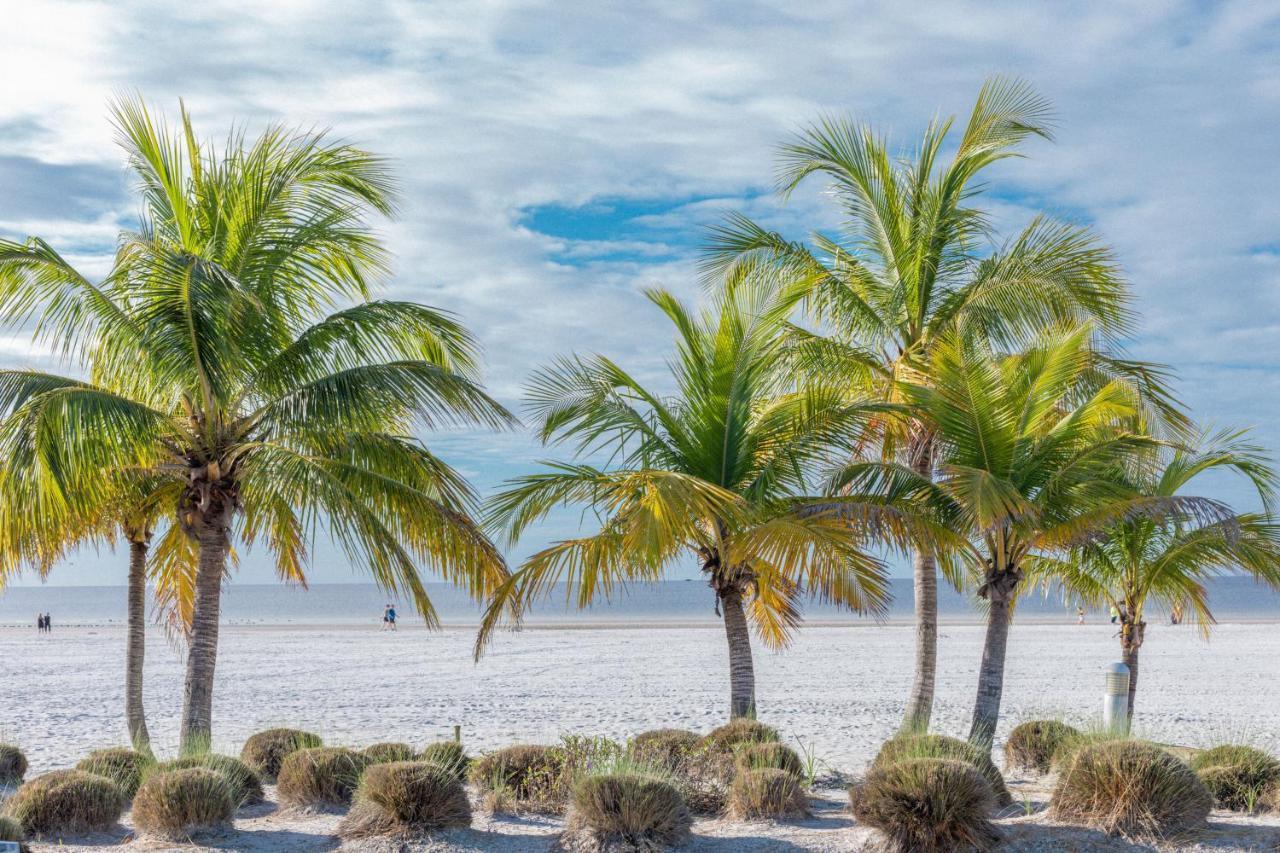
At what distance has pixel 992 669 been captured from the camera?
10.8m

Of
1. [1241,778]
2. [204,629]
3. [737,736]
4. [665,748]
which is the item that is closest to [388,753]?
[204,629]

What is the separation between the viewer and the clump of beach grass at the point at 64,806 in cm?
829

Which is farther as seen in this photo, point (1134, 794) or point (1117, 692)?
point (1117, 692)

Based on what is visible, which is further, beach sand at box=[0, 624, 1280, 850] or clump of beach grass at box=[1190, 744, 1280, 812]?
clump of beach grass at box=[1190, 744, 1280, 812]

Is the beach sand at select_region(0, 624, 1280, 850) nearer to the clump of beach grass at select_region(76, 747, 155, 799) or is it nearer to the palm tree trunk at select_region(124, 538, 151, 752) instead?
the clump of beach grass at select_region(76, 747, 155, 799)

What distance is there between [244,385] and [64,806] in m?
3.94

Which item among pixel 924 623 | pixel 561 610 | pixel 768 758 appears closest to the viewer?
pixel 768 758

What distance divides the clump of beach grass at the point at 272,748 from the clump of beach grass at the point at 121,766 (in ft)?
2.97

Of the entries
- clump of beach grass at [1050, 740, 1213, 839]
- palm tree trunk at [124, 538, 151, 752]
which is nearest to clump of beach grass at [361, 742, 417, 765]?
palm tree trunk at [124, 538, 151, 752]

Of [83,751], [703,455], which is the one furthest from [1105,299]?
[83,751]

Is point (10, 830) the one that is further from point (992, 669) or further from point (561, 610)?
point (561, 610)

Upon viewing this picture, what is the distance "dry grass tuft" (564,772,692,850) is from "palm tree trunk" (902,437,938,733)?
4.56 metres

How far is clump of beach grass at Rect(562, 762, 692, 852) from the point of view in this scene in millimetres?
7629

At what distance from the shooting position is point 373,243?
38.6 ft
